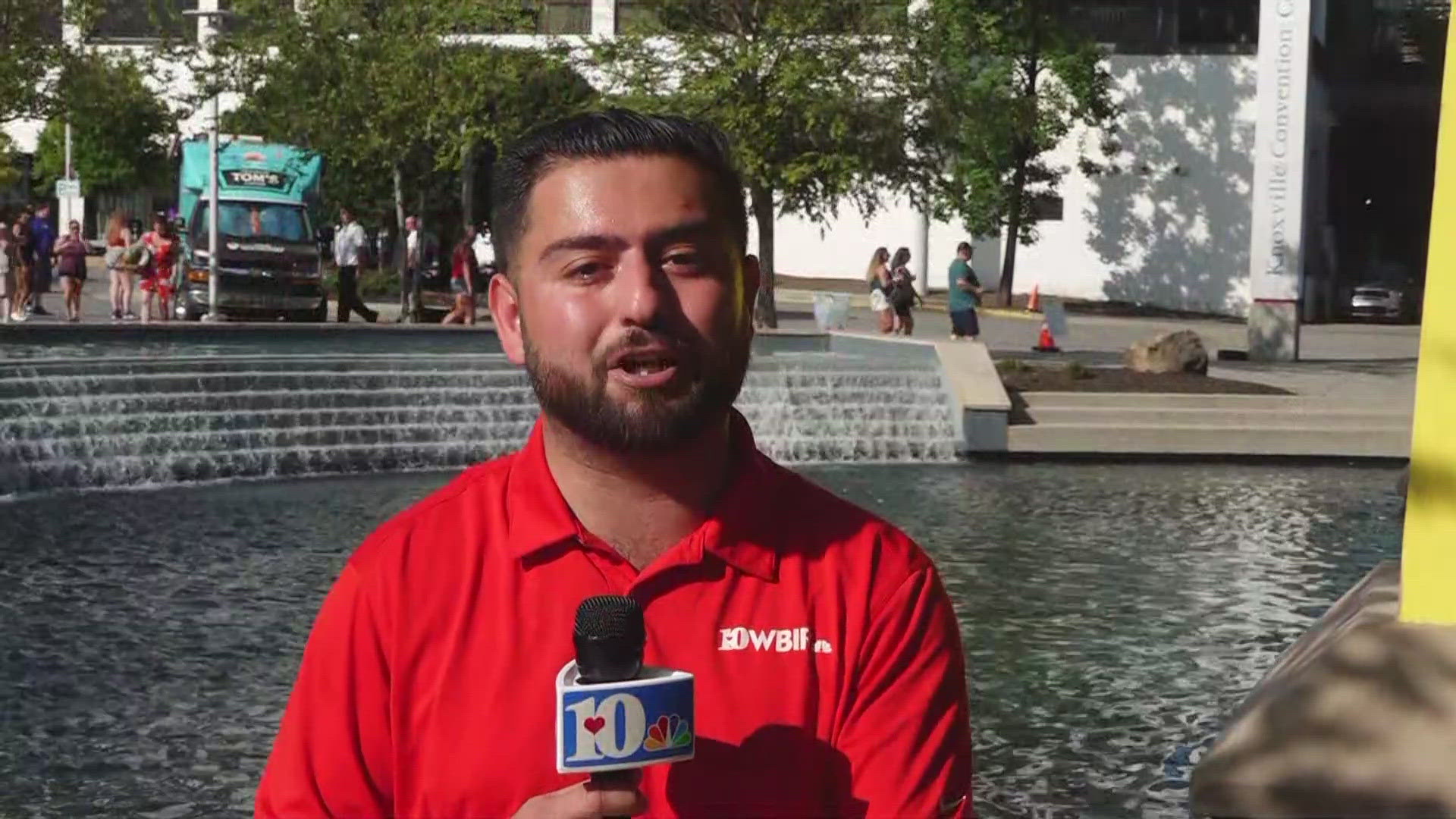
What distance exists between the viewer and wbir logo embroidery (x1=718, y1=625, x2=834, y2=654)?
249cm

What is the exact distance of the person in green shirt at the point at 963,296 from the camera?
31.4 metres

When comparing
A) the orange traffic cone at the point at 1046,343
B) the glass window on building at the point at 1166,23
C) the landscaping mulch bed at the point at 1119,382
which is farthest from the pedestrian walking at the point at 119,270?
the glass window on building at the point at 1166,23

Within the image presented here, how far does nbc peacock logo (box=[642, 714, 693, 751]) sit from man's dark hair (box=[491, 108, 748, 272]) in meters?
0.63

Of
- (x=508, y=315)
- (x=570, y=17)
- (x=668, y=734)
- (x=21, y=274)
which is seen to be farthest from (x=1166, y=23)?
(x=668, y=734)

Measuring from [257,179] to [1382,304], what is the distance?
24130 millimetres

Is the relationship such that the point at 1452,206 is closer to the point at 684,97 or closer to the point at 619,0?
the point at 684,97

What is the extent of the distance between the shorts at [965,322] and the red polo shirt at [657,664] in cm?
2939

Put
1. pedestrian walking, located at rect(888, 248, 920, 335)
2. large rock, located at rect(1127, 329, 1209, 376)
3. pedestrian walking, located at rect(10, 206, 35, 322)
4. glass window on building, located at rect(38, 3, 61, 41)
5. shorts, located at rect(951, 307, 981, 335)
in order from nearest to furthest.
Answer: large rock, located at rect(1127, 329, 1209, 376), shorts, located at rect(951, 307, 981, 335), pedestrian walking, located at rect(888, 248, 920, 335), pedestrian walking, located at rect(10, 206, 35, 322), glass window on building, located at rect(38, 3, 61, 41)

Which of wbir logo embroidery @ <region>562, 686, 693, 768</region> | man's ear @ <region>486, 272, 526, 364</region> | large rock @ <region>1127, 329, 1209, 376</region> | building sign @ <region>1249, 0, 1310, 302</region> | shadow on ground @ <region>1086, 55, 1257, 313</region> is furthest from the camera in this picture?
shadow on ground @ <region>1086, 55, 1257, 313</region>

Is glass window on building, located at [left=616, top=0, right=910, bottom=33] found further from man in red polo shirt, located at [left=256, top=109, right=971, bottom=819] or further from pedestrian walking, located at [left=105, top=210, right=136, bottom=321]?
man in red polo shirt, located at [left=256, top=109, right=971, bottom=819]

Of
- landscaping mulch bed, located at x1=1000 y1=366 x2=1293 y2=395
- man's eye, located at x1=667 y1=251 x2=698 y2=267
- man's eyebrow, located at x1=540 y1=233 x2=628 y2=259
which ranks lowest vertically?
landscaping mulch bed, located at x1=1000 y1=366 x2=1293 y2=395

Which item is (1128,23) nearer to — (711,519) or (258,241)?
(258,241)

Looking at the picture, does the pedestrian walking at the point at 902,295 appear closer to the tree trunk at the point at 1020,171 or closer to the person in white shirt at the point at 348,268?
the person in white shirt at the point at 348,268

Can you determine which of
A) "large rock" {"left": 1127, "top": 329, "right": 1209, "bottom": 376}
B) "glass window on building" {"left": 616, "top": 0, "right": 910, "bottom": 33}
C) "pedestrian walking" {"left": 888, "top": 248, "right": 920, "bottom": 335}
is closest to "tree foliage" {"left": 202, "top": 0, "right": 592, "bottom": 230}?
"glass window on building" {"left": 616, "top": 0, "right": 910, "bottom": 33}
